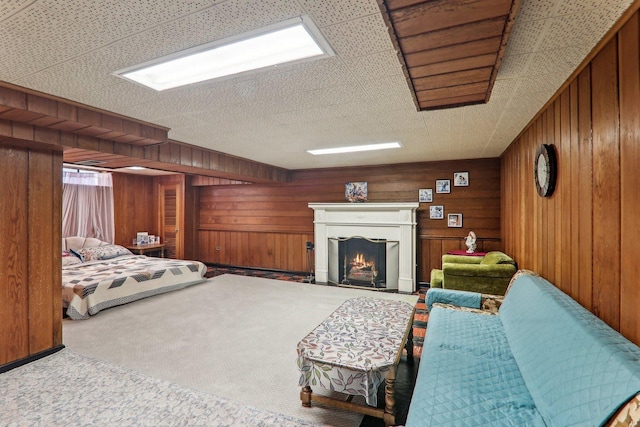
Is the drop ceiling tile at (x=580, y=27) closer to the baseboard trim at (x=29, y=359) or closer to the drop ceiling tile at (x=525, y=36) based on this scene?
the drop ceiling tile at (x=525, y=36)

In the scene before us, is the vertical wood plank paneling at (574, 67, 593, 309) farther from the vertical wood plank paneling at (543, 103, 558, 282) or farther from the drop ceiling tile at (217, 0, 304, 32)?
the drop ceiling tile at (217, 0, 304, 32)

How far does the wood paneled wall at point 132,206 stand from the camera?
277 inches

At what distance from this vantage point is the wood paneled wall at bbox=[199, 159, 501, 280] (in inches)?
202

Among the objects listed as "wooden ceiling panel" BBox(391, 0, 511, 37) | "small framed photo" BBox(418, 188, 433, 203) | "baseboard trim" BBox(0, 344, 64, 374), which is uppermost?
"wooden ceiling panel" BBox(391, 0, 511, 37)

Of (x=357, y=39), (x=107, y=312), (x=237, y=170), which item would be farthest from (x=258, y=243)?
(x=357, y=39)

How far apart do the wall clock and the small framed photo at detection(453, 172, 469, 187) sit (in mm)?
2560

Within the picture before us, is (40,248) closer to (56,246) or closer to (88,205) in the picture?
(56,246)

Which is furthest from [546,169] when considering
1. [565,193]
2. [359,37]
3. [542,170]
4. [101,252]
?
[101,252]

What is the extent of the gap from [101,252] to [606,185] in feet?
23.5

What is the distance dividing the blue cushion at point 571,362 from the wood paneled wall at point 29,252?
3.78 metres

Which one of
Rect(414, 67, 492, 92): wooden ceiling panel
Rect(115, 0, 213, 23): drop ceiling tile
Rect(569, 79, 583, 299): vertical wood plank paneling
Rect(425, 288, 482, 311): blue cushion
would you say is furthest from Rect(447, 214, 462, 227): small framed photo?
Rect(115, 0, 213, 23): drop ceiling tile

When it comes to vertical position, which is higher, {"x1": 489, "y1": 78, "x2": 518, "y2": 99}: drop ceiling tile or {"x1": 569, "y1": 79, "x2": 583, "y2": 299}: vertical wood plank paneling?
{"x1": 489, "y1": 78, "x2": 518, "y2": 99}: drop ceiling tile

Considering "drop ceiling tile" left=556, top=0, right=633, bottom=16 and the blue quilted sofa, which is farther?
"drop ceiling tile" left=556, top=0, right=633, bottom=16

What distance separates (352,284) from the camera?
19.0 ft
